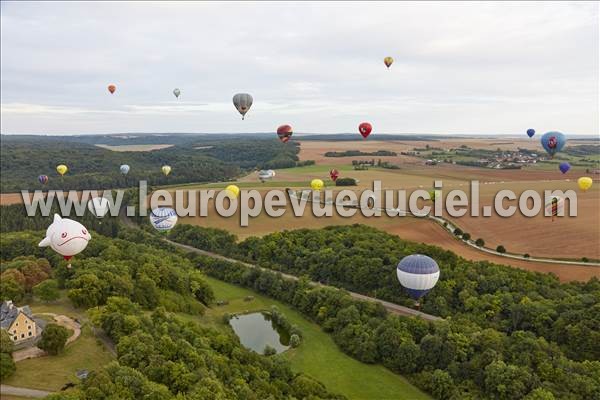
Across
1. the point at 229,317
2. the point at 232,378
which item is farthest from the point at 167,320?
the point at 229,317

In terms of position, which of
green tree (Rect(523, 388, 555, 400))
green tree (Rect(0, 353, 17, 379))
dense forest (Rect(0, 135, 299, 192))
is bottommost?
green tree (Rect(523, 388, 555, 400))

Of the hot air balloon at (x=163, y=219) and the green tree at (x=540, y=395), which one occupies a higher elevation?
the hot air balloon at (x=163, y=219)

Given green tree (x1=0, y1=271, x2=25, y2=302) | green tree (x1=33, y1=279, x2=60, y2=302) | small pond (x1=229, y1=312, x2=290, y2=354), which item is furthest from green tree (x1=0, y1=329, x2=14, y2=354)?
small pond (x1=229, y1=312, x2=290, y2=354)

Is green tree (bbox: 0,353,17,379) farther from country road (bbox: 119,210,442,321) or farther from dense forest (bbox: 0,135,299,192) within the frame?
dense forest (bbox: 0,135,299,192)

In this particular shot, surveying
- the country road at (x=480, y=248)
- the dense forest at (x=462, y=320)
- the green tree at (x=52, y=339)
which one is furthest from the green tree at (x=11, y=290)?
the country road at (x=480, y=248)

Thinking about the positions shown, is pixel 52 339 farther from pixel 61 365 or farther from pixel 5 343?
pixel 5 343

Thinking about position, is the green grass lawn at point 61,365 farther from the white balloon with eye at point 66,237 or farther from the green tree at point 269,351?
the green tree at point 269,351
